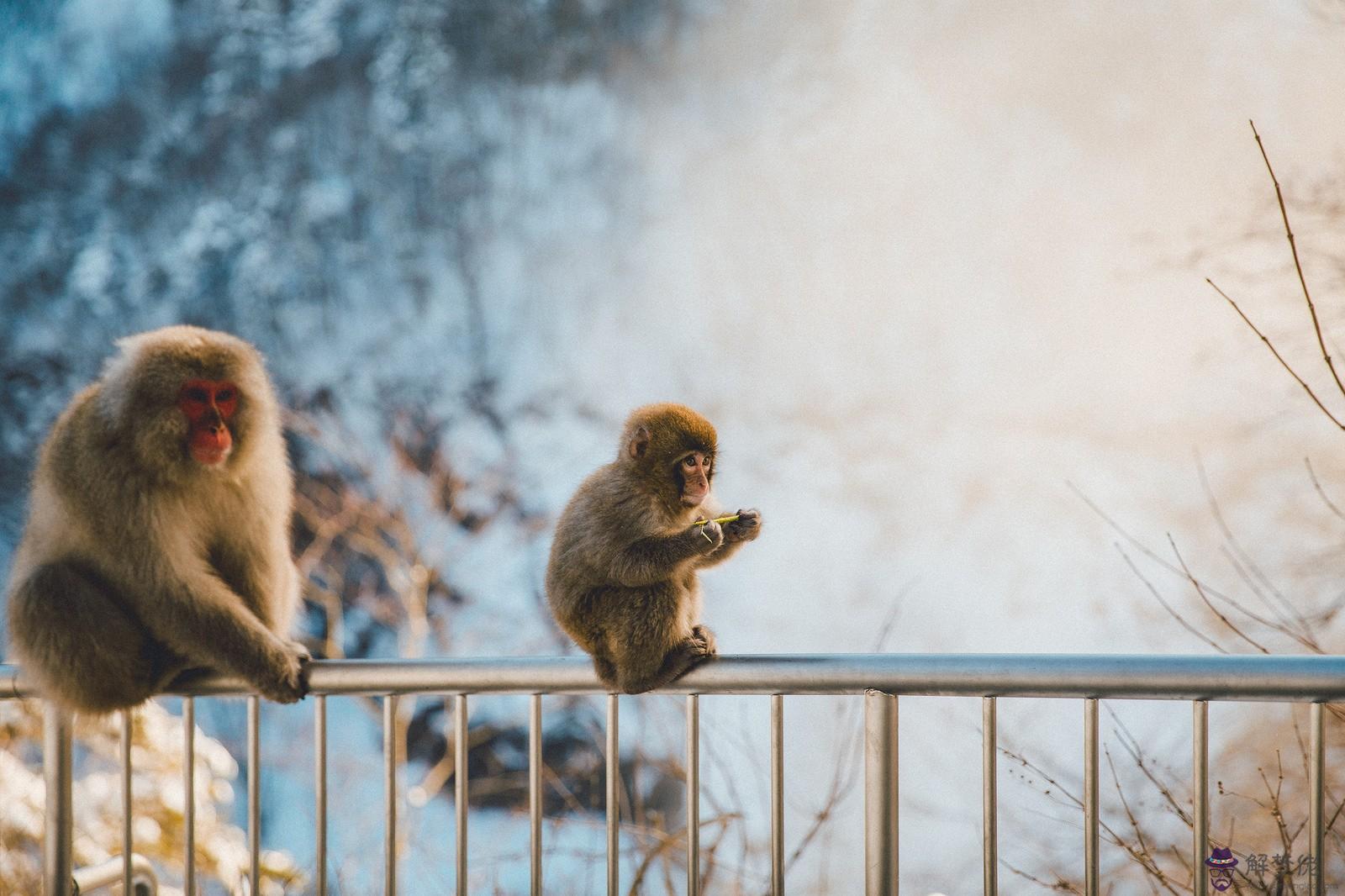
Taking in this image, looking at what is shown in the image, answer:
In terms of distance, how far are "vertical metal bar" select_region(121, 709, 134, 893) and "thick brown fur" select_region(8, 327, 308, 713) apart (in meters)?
0.23

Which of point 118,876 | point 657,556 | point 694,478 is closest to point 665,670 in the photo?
point 657,556

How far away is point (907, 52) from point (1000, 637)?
277 cm

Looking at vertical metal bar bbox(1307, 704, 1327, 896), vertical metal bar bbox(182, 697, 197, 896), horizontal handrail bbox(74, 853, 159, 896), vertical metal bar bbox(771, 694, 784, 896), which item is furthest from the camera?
horizontal handrail bbox(74, 853, 159, 896)

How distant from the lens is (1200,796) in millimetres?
1534

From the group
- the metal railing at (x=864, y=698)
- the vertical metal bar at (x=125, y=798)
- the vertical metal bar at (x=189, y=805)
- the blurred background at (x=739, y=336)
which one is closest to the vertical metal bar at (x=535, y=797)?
the metal railing at (x=864, y=698)

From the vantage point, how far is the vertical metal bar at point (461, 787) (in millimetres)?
1879

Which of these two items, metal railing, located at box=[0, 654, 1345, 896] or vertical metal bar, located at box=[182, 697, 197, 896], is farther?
vertical metal bar, located at box=[182, 697, 197, 896]

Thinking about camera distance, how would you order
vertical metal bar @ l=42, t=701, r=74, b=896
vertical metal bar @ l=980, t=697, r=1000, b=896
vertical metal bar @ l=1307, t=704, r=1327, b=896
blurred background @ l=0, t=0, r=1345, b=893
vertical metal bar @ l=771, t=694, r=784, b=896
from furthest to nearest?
blurred background @ l=0, t=0, r=1345, b=893
vertical metal bar @ l=42, t=701, r=74, b=896
vertical metal bar @ l=771, t=694, r=784, b=896
vertical metal bar @ l=980, t=697, r=1000, b=896
vertical metal bar @ l=1307, t=704, r=1327, b=896

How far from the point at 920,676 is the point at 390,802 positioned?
0.88m

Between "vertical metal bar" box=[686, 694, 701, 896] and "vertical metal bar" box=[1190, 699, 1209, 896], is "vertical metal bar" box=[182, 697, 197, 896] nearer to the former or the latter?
"vertical metal bar" box=[686, 694, 701, 896]

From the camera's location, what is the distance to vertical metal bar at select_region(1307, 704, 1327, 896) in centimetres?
151

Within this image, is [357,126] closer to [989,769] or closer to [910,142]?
[910,142]

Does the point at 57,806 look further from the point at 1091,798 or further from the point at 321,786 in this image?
the point at 1091,798

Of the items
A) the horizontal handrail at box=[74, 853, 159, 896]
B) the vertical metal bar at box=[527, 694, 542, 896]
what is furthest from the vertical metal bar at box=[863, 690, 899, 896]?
the horizontal handrail at box=[74, 853, 159, 896]
